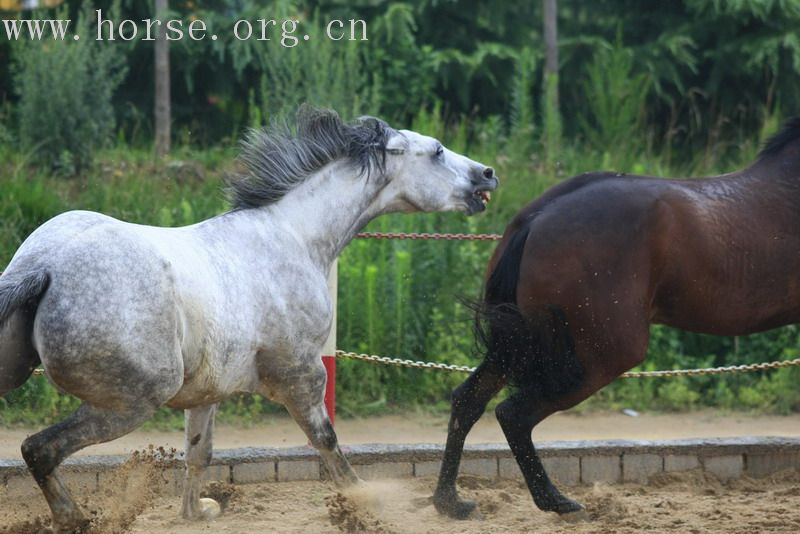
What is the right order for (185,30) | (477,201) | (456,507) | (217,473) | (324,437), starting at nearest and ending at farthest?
(324,437) < (477,201) < (456,507) < (217,473) < (185,30)

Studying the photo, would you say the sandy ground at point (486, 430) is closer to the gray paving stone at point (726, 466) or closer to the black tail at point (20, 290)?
the gray paving stone at point (726, 466)

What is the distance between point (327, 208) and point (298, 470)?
184 centimetres

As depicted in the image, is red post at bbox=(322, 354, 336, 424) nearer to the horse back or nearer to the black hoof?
the black hoof

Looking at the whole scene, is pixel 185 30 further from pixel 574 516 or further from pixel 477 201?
pixel 574 516

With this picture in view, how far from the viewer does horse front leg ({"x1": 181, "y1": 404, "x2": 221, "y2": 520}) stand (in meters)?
5.36

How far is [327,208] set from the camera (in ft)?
17.0

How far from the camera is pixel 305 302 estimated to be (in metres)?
4.93

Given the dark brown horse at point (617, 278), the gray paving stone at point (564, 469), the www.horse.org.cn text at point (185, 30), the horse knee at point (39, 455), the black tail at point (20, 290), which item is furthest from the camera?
the www.horse.org.cn text at point (185, 30)

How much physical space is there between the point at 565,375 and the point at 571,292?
38 centimetres

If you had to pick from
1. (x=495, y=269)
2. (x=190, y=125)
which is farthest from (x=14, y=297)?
(x=190, y=125)

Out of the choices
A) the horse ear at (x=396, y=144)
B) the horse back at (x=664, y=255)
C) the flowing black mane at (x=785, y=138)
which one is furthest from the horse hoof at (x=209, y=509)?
the flowing black mane at (x=785, y=138)

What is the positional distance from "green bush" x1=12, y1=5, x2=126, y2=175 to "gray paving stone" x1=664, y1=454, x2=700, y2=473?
19.6 feet

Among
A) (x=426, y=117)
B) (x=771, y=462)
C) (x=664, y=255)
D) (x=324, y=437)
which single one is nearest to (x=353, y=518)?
(x=324, y=437)

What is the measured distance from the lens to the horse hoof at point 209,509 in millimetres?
5531
